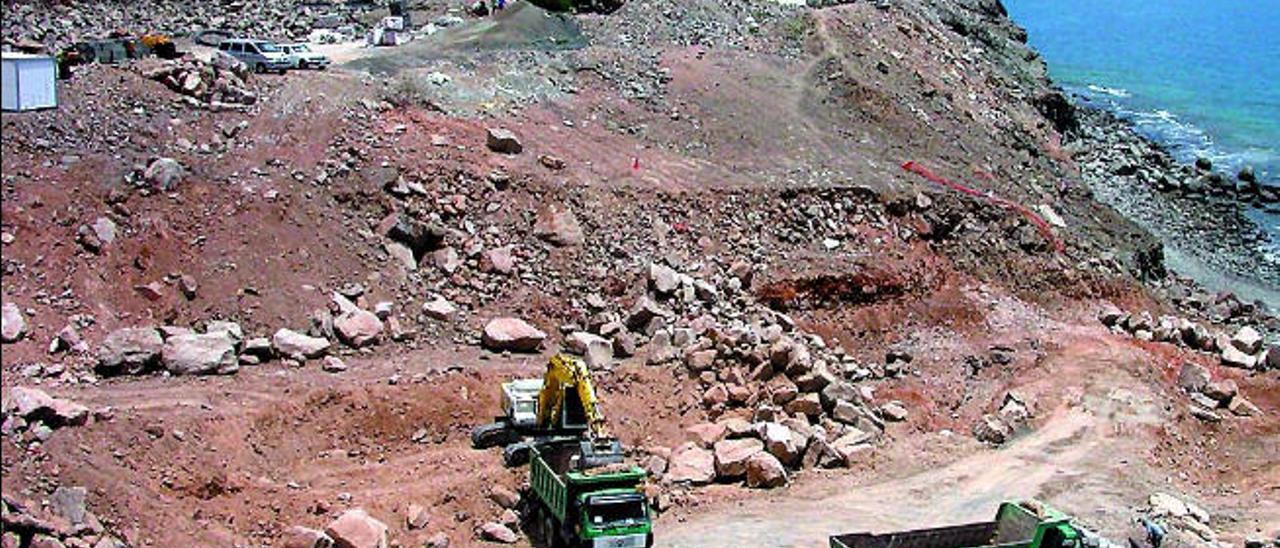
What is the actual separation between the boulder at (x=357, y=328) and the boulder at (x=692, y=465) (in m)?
6.26

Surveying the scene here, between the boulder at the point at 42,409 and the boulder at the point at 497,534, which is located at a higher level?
the boulder at the point at 42,409

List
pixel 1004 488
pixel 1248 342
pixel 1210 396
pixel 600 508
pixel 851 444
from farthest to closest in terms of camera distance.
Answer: pixel 1248 342
pixel 1210 396
pixel 851 444
pixel 1004 488
pixel 600 508

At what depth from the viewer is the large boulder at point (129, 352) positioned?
24719 millimetres

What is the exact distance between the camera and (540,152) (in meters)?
33.6

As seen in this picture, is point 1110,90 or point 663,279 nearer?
point 663,279

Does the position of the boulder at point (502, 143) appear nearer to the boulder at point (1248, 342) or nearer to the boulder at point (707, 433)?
the boulder at point (707, 433)

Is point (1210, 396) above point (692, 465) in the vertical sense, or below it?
above

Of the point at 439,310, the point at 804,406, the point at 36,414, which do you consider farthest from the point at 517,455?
the point at 36,414

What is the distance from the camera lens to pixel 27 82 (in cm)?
2861

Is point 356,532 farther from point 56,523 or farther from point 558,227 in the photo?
point 558,227

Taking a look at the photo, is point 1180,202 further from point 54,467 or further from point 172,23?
point 54,467

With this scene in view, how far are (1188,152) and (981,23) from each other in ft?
33.7

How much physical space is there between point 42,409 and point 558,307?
34.8 ft

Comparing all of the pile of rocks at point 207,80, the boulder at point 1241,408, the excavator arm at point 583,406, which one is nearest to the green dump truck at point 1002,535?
the excavator arm at point 583,406
